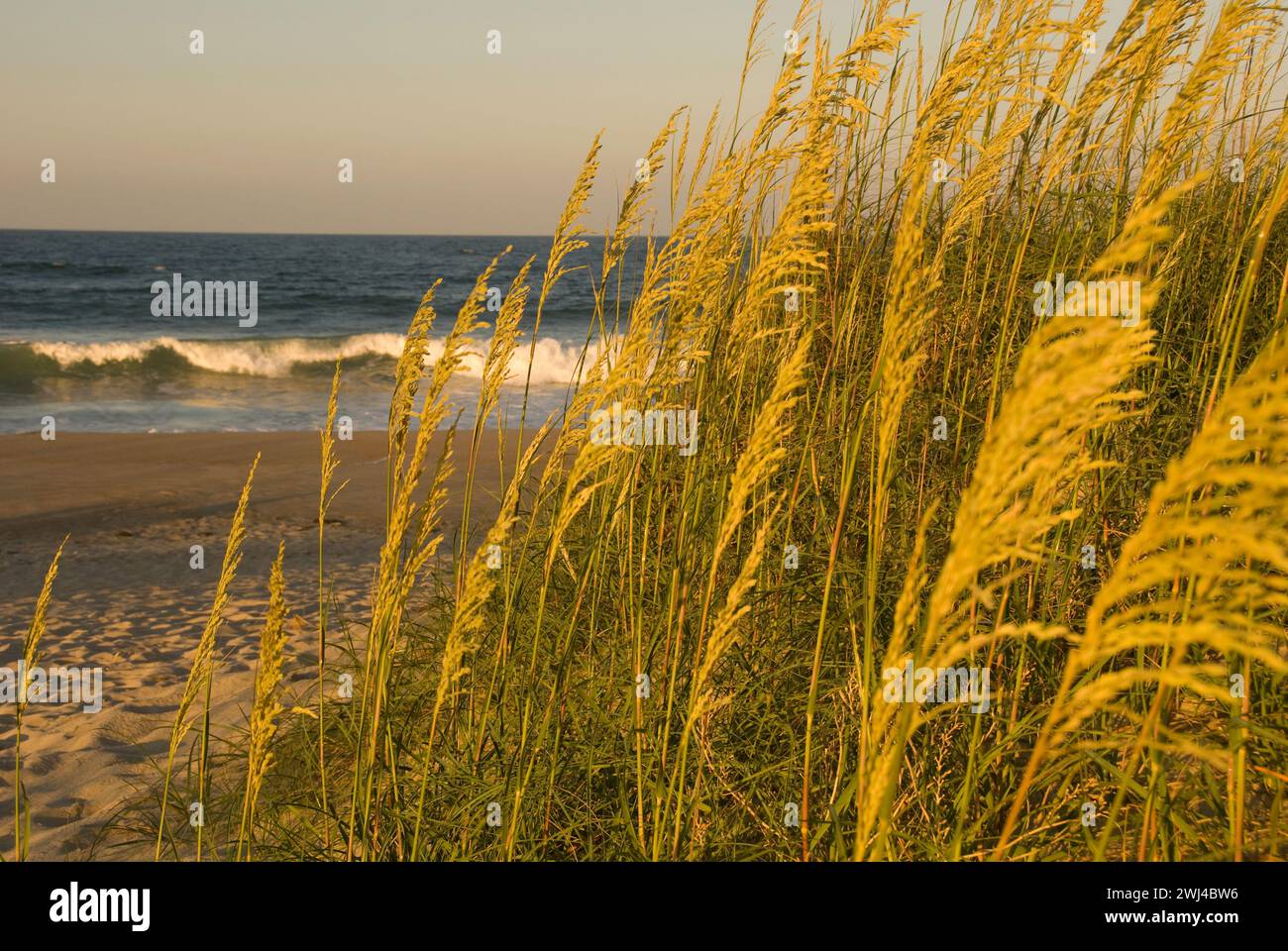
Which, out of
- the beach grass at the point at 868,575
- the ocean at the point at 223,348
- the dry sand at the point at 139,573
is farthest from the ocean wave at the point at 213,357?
the beach grass at the point at 868,575

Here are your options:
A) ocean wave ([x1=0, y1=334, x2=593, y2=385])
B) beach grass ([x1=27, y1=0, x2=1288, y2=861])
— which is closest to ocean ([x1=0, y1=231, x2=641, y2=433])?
ocean wave ([x1=0, y1=334, x2=593, y2=385])

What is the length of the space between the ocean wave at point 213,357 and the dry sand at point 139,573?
9.11 m

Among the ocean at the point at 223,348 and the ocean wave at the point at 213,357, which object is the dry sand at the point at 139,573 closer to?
the ocean at the point at 223,348

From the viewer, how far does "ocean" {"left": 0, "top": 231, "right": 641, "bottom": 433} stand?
54.2 feet

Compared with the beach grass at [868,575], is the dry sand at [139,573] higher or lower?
lower

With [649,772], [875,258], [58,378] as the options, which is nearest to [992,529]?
[649,772]

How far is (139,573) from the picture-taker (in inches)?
265

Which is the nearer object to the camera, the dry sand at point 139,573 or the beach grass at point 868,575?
the beach grass at point 868,575

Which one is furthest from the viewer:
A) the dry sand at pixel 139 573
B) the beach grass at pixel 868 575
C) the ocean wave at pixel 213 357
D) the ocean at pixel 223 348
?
the ocean wave at pixel 213 357

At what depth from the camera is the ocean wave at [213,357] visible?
20609 mm

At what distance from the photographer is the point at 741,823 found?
2.37 metres

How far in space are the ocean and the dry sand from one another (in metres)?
1.76

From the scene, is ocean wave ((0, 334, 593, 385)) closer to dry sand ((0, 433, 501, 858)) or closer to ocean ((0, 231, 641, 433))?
ocean ((0, 231, 641, 433))

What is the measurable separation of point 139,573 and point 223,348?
17.8 metres
